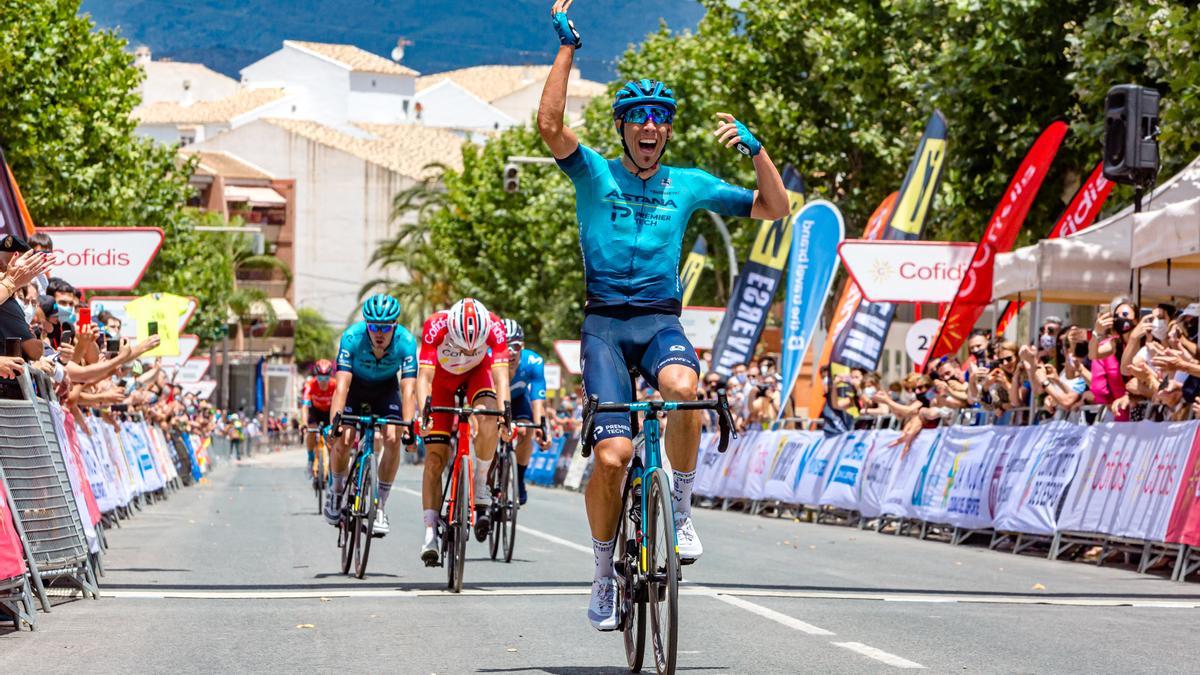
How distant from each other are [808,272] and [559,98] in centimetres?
2191

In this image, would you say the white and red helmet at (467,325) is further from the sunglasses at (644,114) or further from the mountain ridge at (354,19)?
the mountain ridge at (354,19)

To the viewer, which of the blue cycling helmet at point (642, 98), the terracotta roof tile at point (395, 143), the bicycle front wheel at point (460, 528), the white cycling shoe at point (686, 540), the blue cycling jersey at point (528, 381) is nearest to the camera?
the white cycling shoe at point (686, 540)

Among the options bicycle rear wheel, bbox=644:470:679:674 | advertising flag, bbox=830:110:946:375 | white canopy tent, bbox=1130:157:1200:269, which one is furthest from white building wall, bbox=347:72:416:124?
bicycle rear wheel, bbox=644:470:679:674

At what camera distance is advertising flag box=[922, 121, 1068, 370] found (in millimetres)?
24438

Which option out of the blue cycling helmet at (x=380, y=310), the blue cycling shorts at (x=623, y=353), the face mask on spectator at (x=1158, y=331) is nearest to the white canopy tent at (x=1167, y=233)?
the face mask on spectator at (x=1158, y=331)

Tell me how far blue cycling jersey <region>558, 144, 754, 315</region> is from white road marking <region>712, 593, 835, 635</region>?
2.12 metres

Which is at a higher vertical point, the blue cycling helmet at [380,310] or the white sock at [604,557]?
the blue cycling helmet at [380,310]

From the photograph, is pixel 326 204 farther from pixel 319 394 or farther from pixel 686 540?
A: pixel 686 540

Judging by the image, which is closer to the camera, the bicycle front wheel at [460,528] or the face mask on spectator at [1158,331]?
the bicycle front wheel at [460,528]

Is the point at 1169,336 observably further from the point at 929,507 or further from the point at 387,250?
the point at 387,250

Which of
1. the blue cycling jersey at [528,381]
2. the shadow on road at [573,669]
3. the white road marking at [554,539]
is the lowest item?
the white road marking at [554,539]

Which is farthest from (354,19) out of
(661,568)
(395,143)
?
(661,568)

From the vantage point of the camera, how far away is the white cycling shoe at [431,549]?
40.4 feet

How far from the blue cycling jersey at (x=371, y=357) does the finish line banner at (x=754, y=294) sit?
18.5m
